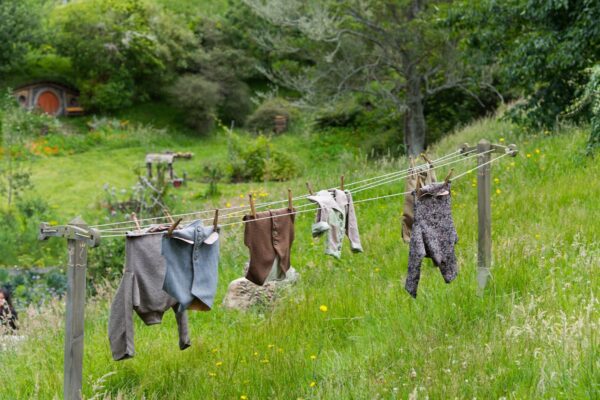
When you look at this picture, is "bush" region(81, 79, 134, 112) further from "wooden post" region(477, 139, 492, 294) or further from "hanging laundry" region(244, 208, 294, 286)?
"hanging laundry" region(244, 208, 294, 286)

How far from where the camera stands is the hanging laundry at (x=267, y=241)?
461 centimetres

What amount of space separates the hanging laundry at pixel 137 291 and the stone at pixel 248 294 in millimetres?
3008

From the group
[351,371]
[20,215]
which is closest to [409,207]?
[351,371]

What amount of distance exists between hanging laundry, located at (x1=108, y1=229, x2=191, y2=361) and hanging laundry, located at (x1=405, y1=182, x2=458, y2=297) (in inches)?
66.1

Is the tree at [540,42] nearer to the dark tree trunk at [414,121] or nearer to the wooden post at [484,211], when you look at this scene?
the dark tree trunk at [414,121]

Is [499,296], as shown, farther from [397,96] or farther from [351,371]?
[397,96]

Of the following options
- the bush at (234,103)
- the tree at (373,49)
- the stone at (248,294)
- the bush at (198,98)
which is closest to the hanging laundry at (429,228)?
the stone at (248,294)

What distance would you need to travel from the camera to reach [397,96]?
22766 mm

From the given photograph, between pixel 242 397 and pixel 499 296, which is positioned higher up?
pixel 499 296

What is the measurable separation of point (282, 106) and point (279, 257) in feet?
86.8

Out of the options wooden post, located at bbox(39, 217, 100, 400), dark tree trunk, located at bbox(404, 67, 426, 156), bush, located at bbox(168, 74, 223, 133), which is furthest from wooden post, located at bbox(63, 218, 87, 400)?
bush, located at bbox(168, 74, 223, 133)

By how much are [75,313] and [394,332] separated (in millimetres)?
2236

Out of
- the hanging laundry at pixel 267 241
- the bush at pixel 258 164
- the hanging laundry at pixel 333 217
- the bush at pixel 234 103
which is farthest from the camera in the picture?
the bush at pixel 234 103

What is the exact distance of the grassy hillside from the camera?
4.21 meters
